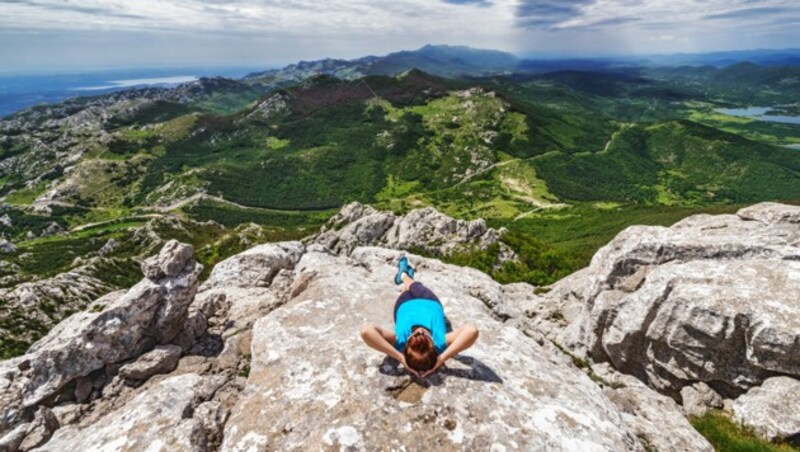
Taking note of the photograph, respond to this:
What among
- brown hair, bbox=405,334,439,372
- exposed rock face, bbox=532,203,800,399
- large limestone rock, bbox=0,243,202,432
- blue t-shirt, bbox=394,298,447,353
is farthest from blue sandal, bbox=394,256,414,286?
exposed rock face, bbox=532,203,800,399

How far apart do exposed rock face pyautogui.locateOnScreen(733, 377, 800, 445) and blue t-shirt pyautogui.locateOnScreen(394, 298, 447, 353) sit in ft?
44.2

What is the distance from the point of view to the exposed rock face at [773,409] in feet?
49.5

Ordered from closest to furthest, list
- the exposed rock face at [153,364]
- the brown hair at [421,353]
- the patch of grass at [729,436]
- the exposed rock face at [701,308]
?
the brown hair at [421,353] → the patch of grass at [729,436] → the exposed rock face at [153,364] → the exposed rock face at [701,308]

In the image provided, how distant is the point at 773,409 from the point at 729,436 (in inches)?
129

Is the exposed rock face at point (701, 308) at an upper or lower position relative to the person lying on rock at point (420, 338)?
lower

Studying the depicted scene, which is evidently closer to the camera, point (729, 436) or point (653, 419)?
point (729, 436)

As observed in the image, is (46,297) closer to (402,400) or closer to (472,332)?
(402,400)

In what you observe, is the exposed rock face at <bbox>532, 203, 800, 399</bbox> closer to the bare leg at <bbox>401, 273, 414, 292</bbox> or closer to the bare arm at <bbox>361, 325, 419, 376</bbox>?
the bare leg at <bbox>401, 273, 414, 292</bbox>

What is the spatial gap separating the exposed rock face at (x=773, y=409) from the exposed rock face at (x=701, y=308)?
35.5 inches

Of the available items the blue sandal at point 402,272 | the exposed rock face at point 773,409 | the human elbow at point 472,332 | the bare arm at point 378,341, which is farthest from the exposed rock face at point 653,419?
the blue sandal at point 402,272

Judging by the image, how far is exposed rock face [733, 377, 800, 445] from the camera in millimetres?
15094

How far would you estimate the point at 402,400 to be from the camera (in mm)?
11672

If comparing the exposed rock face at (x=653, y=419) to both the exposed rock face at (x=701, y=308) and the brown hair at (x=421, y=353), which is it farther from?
the brown hair at (x=421, y=353)

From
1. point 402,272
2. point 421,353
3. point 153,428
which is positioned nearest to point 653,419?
point 421,353
